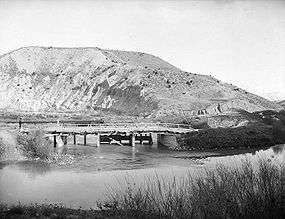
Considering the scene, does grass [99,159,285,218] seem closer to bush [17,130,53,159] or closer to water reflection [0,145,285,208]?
water reflection [0,145,285,208]

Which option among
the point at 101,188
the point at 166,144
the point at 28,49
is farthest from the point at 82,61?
the point at 101,188

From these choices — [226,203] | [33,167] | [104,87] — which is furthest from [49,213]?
[104,87]

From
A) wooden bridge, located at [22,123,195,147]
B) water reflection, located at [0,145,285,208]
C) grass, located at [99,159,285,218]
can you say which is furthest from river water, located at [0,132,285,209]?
grass, located at [99,159,285,218]

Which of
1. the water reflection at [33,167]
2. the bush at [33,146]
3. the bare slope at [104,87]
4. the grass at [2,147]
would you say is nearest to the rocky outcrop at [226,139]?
the bush at [33,146]

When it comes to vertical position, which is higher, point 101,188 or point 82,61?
point 82,61

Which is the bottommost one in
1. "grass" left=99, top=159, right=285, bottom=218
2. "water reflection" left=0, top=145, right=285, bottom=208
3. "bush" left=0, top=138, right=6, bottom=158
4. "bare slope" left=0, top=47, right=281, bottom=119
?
"water reflection" left=0, top=145, right=285, bottom=208

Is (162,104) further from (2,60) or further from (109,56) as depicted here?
(2,60)

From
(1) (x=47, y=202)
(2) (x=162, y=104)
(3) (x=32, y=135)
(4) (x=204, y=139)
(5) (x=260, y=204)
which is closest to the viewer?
(5) (x=260, y=204)

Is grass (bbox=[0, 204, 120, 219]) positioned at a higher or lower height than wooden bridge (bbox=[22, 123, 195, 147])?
lower
